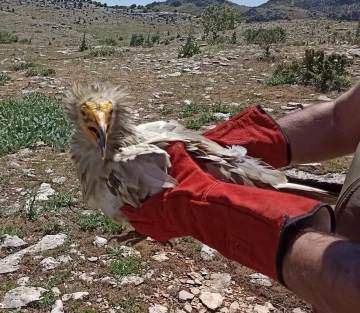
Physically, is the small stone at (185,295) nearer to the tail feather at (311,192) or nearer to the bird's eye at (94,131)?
the tail feather at (311,192)

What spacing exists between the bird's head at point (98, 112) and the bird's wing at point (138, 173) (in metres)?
0.13

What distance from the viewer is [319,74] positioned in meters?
9.40

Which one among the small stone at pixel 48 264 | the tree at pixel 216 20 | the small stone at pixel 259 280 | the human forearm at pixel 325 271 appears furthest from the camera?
the tree at pixel 216 20

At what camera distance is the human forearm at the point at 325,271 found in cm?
147

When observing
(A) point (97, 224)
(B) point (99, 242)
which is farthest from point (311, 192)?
(A) point (97, 224)

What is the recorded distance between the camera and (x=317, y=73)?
31.2 feet

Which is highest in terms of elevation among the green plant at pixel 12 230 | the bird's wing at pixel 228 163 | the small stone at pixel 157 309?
the bird's wing at pixel 228 163

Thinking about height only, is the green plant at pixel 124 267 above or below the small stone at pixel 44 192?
below

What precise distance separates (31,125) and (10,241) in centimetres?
311

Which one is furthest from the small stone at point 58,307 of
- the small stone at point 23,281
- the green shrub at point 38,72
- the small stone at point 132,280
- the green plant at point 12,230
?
the green shrub at point 38,72

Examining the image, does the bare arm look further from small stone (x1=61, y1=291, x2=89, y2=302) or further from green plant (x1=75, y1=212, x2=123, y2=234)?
green plant (x1=75, y1=212, x2=123, y2=234)

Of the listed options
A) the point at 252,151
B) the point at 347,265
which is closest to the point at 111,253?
the point at 252,151

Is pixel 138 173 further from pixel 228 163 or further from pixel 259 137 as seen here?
pixel 259 137

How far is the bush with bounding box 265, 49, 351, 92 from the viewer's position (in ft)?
30.2
